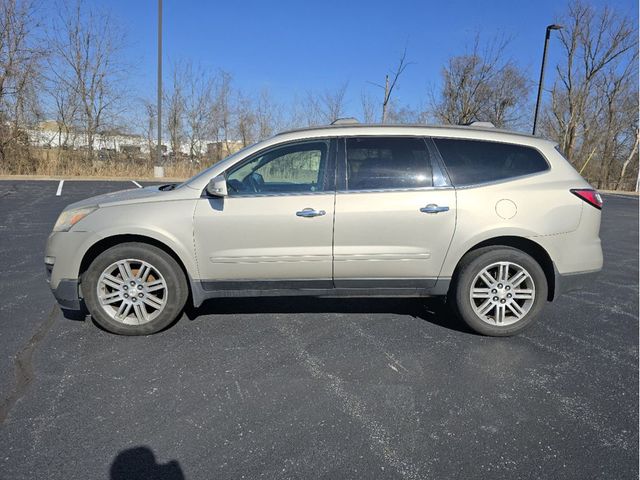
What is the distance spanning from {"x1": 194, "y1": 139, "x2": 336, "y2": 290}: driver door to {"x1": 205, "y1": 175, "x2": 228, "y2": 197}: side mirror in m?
0.11

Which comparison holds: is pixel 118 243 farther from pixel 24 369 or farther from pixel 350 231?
pixel 350 231

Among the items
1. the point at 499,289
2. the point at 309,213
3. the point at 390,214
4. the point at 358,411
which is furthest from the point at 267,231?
the point at 499,289

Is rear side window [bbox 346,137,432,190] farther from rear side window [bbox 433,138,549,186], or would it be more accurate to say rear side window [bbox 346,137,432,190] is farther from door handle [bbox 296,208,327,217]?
door handle [bbox 296,208,327,217]

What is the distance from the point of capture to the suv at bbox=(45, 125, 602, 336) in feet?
11.1

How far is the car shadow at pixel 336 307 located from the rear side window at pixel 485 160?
1386 mm

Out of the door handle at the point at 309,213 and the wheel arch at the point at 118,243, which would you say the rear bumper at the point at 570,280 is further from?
the wheel arch at the point at 118,243

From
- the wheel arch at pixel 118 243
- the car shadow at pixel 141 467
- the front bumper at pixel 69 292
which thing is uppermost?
the wheel arch at pixel 118 243

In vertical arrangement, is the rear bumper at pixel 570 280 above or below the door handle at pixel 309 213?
below

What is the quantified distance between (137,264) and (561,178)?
3.81 meters

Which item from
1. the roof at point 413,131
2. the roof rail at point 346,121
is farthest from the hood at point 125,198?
the roof rail at point 346,121

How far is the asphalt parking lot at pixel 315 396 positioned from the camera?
2102 millimetres

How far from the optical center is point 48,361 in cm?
298

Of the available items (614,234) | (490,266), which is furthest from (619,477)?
(614,234)

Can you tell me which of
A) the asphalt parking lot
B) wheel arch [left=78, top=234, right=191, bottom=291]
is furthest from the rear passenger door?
wheel arch [left=78, top=234, right=191, bottom=291]
